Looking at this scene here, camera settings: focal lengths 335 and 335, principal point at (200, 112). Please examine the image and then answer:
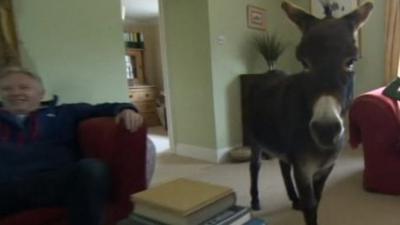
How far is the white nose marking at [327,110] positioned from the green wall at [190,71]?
7.47ft

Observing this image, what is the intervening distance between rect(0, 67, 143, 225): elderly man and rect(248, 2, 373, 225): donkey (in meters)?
0.66

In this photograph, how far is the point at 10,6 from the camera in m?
2.02

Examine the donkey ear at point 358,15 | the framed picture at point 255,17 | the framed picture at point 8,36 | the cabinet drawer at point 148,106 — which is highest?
the framed picture at point 255,17

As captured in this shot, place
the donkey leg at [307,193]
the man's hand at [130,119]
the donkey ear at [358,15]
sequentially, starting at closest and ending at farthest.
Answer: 1. the donkey ear at [358,15]
2. the man's hand at [130,119]
3. the donkey leg at [307,193]

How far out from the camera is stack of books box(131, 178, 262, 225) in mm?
756

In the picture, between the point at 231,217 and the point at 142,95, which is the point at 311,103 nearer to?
the point at 231,217

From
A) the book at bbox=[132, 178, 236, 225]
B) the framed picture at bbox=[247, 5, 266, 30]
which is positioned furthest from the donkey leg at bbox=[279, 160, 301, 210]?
the framed picture at bbox=[247, 5, 266, 30]

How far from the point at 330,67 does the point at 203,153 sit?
2534 mm

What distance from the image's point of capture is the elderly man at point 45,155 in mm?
1227

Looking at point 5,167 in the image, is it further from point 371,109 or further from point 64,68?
point 371,109

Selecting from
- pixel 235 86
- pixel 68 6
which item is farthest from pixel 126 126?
pixel 235 86

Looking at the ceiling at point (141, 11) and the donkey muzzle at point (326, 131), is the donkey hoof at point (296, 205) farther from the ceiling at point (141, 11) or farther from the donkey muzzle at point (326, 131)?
the ceiling at point (141, 11)

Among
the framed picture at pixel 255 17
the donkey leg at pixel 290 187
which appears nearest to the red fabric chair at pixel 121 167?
the donkey leg at pixel 290 187

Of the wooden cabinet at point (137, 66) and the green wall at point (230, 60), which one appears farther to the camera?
the wooden cabinet at point (137, 66)
